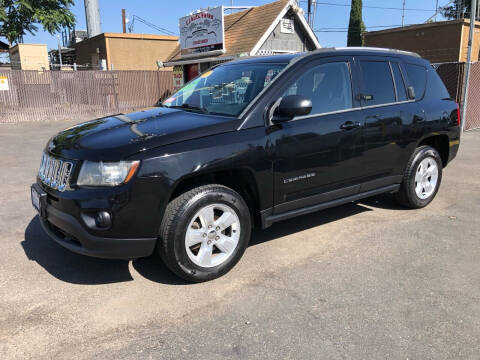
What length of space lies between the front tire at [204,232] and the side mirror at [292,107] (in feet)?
2.62

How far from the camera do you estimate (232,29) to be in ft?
63.9

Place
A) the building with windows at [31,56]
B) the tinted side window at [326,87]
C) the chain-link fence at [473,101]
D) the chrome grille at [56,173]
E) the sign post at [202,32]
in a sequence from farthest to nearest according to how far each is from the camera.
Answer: the building with windows at [31,56] < the sign post at [202,32] < the chain-link fence at [473,101] < the tinted side window at [326,87] < the chrome grille at [56,173]

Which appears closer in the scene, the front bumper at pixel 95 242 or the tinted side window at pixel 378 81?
the front bumper at pixel 95 242

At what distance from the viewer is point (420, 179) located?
5.07 m

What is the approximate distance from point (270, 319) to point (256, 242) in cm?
137

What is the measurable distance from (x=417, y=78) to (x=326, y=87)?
1.56 metres

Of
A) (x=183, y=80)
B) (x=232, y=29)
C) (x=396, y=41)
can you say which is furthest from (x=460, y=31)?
(x=183, y=80)

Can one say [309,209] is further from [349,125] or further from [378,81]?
[378,81]

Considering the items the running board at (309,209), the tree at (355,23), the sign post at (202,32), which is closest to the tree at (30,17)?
the sign post at (202,32)

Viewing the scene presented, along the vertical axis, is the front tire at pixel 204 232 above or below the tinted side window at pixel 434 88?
below

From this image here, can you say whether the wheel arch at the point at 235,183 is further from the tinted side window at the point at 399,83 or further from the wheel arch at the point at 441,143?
the wheel arch at the point at 441,143

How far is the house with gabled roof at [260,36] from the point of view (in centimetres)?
1727

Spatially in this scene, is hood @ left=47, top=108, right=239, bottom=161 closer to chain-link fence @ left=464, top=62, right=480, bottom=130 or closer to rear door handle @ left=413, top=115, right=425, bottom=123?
rear door handle @ left=413, top=115, right=425, bottom=123

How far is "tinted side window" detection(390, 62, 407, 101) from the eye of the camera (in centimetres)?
464
